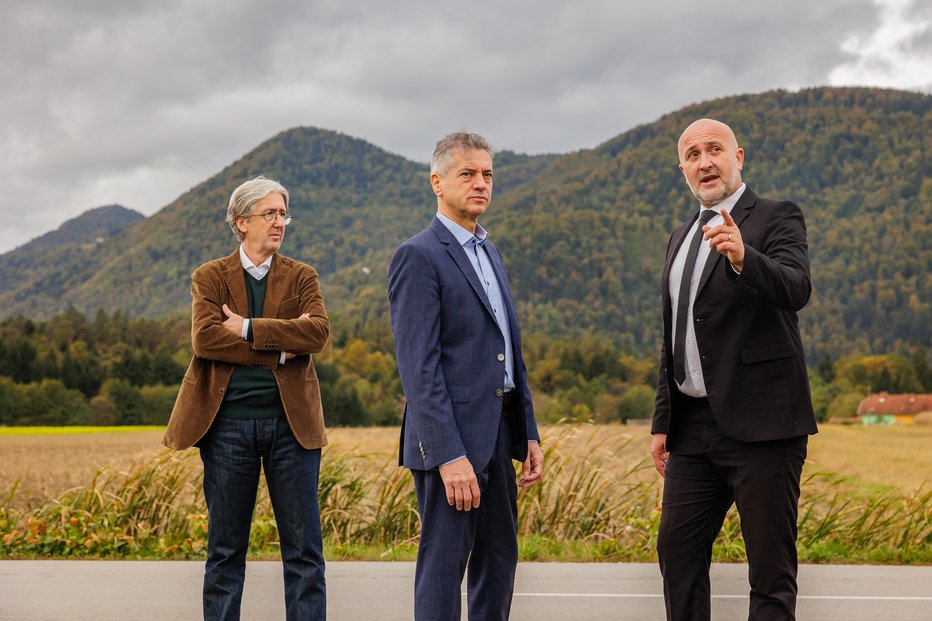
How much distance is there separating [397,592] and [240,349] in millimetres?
2580

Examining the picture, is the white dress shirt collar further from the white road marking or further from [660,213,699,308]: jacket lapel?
the white road marking

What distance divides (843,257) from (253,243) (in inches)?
5472

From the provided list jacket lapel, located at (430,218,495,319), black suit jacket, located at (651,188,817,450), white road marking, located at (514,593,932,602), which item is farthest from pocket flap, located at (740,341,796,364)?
white road marking, located at (514,593,932,602)

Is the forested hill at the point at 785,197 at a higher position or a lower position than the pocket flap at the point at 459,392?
higher

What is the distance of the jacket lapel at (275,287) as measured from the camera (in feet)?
13.6

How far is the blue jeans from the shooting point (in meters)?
3.89

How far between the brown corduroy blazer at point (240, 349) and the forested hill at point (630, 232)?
8641 centimetres

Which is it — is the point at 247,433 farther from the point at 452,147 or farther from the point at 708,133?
the point at 708,133

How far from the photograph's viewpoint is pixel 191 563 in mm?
7082

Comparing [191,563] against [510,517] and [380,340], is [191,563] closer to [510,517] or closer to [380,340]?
[510,517]

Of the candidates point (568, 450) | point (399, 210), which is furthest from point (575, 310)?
point (568, 450)

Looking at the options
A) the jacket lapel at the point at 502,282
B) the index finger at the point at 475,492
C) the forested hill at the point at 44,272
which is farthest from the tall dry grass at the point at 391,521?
the forested hill at the point at 44,272

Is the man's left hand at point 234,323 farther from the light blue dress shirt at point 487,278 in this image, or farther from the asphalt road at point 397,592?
the asphalt road at point 397,592

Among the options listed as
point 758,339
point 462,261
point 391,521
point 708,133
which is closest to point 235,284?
point 462,261
